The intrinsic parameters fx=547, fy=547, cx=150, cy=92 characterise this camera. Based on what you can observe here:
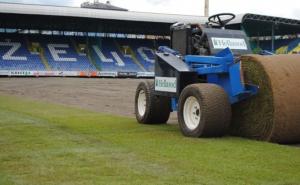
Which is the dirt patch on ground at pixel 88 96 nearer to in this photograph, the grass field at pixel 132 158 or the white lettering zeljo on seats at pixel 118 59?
the grass field at pixel 132 158

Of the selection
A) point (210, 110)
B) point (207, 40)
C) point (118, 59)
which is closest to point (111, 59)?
point (118, 59)

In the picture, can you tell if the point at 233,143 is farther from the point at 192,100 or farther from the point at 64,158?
the point at 64,158

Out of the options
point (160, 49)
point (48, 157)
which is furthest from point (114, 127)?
point (48, 157)

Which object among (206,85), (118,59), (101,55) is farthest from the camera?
(118,59)

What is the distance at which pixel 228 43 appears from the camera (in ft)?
33.1

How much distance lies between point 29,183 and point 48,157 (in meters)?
1.47

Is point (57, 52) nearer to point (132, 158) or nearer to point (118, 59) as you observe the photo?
point (118, 59)

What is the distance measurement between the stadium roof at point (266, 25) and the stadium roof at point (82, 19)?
15.5 feet

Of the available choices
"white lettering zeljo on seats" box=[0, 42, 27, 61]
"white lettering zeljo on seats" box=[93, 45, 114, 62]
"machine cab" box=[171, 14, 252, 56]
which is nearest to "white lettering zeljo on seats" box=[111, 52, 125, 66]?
"white lettering zeljo on seats" box=[93, 45, 114, 62]

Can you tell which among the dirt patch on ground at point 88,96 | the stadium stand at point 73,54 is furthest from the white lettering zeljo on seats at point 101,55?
the dirt patch on ground at point 88,96

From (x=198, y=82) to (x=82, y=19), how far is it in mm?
45236

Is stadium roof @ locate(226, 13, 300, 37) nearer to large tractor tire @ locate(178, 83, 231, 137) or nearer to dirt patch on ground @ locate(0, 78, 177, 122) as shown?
dirt patch on ground @ locate(0, 78, 177, 122)

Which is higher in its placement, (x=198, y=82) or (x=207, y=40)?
(x=207, y=40)

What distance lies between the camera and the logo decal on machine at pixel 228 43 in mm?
10039
